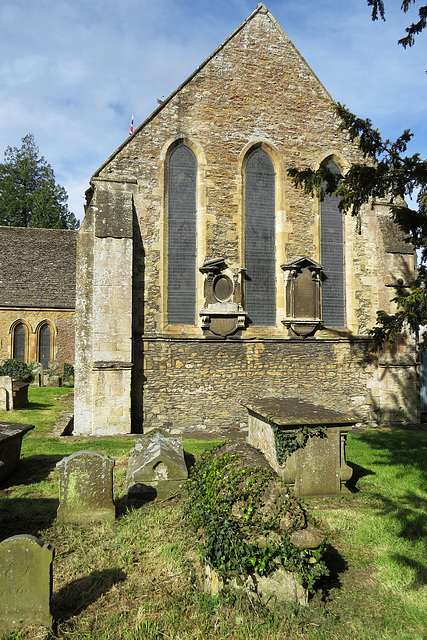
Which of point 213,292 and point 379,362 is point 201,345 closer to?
point 213,292

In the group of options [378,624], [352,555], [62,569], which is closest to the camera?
[378,624]

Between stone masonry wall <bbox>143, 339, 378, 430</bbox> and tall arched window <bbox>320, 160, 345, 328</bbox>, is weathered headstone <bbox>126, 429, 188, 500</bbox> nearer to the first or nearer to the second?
stone masonry wall <bbox>143, 339, 378, 430</bbox>

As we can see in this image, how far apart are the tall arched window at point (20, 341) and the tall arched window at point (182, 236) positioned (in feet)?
56.9

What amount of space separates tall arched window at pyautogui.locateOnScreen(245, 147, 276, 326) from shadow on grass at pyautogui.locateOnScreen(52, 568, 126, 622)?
8.76 metres

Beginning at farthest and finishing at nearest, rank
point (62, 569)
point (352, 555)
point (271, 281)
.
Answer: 1. point (271, 281)
2. point (352, 555)
3. point (62, 569)

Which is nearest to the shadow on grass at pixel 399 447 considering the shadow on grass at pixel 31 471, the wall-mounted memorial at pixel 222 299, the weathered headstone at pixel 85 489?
the wall-mounted memorial at pixel 222 299

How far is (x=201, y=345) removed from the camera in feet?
38.8

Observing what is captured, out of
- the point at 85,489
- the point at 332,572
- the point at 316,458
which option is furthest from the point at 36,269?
the point at 332,572

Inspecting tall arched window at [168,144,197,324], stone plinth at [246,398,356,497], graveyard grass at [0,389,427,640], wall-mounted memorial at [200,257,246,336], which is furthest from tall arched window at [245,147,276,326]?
graveyard grass at [0,389,427,640]

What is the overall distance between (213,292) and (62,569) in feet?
27.5

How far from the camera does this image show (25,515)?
5.63 metres

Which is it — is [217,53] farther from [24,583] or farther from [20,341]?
[20,341]

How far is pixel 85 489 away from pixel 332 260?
10091mm

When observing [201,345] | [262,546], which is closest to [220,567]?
[262,546]
